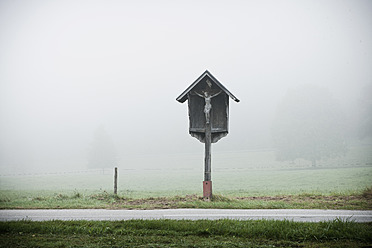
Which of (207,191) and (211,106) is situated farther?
(211,106)

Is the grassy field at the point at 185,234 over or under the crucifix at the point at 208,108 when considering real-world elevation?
under

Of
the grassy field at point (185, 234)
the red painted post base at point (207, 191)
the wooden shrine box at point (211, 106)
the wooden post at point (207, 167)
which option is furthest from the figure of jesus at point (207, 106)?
the grassy field at point (185, 234)

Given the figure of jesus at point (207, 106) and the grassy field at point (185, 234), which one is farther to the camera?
the figure of jesus at point (207, 106)

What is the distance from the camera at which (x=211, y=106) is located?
50.7 feet

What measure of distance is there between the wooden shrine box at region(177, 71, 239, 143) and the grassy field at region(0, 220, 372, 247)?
789 centimetres

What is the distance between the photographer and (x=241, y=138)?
11869 cm

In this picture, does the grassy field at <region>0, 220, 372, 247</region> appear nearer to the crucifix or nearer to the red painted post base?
the red painted post base

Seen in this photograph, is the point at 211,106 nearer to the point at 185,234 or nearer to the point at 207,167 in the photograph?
the point at 207,167

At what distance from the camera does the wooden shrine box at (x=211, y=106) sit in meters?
15.3

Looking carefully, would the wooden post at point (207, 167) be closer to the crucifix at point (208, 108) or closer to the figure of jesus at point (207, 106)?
the crucifix at point (208, 108)

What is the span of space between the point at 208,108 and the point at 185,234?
8.83m

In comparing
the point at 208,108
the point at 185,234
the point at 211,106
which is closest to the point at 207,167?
the point at 208,108

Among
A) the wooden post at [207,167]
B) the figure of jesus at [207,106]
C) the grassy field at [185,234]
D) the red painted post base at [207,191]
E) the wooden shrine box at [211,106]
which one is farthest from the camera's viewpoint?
the wooden shrine box at [211,106]

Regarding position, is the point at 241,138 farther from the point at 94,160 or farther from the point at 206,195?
the point at 206,195
